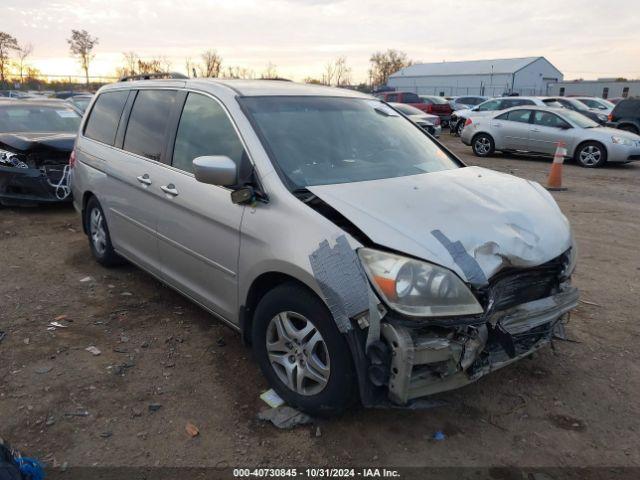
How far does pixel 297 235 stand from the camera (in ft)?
8.80

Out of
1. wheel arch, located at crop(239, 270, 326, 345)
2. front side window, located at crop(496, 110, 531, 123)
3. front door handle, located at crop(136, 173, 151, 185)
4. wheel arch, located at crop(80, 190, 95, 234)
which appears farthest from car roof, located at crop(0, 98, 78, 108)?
front side window, located at crop(496, 110, 531, 123)

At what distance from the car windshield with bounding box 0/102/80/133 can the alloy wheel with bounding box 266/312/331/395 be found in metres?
7.05

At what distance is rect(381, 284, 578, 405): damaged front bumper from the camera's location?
236 cm

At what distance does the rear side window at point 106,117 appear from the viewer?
186 inches

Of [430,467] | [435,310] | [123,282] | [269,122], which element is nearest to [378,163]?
[269,122]

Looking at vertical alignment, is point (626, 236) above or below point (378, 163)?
below

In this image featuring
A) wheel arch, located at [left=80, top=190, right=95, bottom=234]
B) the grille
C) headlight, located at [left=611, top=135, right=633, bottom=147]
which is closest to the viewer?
the grille

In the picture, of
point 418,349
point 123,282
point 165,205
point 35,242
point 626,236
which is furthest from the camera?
point 626,236

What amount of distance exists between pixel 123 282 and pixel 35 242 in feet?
6.74

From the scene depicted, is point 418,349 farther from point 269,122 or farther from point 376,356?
point 269,122

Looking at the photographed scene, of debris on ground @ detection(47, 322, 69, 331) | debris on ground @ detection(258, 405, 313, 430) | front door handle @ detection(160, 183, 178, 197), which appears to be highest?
front door handle @ detection(160, 183, 178, 197)

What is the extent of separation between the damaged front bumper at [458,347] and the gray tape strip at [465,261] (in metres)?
0.24

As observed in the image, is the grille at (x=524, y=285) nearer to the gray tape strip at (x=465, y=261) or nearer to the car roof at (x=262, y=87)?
the gray tape strip at (x=465, y=261)

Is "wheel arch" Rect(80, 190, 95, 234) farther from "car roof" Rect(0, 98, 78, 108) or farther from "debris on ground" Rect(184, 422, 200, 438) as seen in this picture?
"car roof" Rect(0, 98, 78, 108)
